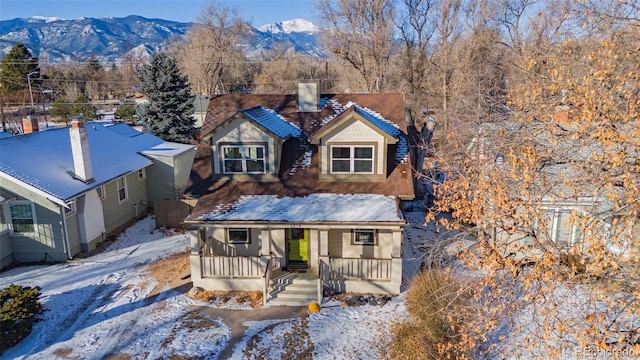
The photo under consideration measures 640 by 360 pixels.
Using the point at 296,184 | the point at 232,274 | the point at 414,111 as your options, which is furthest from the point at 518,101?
the point at 414,111

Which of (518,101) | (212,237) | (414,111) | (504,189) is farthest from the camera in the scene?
(414,111)

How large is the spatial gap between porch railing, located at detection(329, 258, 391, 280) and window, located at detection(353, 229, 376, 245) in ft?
4.50

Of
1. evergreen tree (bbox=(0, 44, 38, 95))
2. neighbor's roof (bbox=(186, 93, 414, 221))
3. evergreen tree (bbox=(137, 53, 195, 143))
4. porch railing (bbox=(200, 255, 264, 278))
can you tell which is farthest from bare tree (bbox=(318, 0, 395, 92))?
evergreen tree (bbox=(0, 44, 38, 95))

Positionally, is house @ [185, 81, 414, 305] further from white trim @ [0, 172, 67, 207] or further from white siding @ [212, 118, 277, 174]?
white trim @ [0, 172, 67, 207]

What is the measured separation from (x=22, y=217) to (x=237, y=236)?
30.4 ft

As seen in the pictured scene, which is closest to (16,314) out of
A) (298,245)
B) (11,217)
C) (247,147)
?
(11,217)

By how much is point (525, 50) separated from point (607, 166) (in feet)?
9.59

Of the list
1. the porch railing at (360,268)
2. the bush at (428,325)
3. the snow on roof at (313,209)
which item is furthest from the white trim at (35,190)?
the bush at (428,325)

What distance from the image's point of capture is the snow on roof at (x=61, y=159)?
17.1m

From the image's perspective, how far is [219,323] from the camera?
12852 millimetres

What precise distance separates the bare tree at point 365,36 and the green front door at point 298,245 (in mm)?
27737

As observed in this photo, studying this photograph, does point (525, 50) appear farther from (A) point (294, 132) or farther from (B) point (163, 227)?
(B) point (163, 227)

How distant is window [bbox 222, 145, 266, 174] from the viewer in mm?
16078

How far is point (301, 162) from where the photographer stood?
16.7 m
